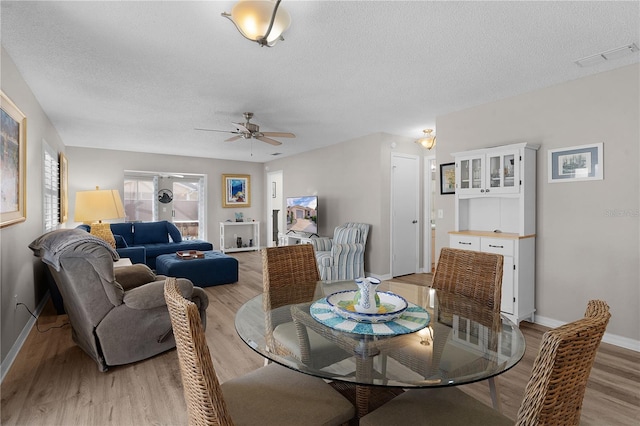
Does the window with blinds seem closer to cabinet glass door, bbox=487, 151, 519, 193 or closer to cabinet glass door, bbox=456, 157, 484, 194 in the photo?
cabinet glass door, bbox=456, 157, 484, 194

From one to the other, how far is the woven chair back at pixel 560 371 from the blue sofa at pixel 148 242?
5.53m

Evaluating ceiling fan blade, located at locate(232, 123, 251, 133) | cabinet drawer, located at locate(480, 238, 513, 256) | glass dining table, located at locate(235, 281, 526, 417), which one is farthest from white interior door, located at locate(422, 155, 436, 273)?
glass dining table, located at locate(235, 281, 526, 417)

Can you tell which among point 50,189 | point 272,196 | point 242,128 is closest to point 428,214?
point 242,128

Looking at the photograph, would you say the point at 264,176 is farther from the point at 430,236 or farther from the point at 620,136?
the point at 620,136

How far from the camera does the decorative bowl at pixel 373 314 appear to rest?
1431mm

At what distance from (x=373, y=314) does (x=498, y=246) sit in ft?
8.00

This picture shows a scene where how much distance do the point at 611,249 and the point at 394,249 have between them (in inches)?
110

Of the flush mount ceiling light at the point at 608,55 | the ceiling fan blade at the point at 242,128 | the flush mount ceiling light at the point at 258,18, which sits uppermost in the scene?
the flush mount ceiling light at the point at 608,55

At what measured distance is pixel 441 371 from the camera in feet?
3.62

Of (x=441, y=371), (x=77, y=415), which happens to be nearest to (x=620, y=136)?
(x=441, y=371)

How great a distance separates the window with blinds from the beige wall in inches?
208

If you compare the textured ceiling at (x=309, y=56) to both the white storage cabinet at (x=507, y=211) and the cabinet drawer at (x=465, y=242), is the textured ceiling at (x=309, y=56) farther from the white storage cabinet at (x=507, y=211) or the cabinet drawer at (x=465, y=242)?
the cabinet drawer at (x=465, y=242)

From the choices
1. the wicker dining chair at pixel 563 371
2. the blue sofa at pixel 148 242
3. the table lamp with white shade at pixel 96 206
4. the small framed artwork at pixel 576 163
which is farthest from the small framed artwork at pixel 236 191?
the wicker dining chair at pixel 563 371

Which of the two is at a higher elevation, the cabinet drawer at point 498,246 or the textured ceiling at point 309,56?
the textured ceiling at point 309,56
